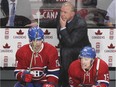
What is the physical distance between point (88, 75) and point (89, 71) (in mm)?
59

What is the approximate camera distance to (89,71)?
24.6ft

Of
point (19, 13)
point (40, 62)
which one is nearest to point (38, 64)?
point (40, 62)

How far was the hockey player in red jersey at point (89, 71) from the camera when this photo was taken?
736 cm

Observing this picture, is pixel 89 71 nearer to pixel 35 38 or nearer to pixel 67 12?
pixel 35 38

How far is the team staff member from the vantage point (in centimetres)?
843

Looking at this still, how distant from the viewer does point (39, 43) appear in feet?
24.7

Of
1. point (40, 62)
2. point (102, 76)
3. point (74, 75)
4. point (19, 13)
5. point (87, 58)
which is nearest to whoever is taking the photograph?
point (87, 58)

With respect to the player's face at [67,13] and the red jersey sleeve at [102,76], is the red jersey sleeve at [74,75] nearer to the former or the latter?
the red jersey sleeve at [102,76]

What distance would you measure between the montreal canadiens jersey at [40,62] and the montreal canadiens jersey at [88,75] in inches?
10.5

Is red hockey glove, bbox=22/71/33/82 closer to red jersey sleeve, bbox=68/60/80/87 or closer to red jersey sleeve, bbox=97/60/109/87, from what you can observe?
red jersey sleeve, bbox=68/60/80/87

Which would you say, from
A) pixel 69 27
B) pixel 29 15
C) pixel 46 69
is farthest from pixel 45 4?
pixel 46 69

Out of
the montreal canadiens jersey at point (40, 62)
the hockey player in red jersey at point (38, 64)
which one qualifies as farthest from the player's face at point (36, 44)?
the montreal canadiens jersey at point (40, 62)

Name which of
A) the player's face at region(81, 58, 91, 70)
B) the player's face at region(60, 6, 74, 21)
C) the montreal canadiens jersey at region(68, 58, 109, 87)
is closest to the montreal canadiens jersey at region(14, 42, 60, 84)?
the montreal canadiens jersey at region(68, 58, 109, 87)

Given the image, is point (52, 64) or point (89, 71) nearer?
point (89, 71)
